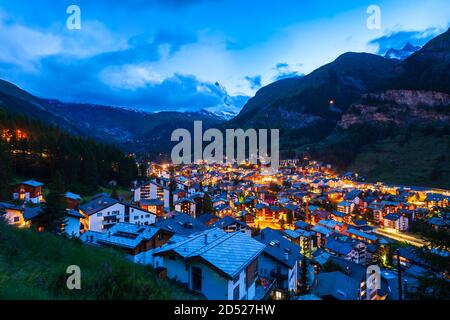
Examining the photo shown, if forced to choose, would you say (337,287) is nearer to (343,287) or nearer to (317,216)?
(343,287)

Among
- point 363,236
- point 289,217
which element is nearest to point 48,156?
point 289,217

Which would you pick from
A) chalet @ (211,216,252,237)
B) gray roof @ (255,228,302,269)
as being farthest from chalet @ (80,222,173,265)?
chalet @ (211,216,252,237)

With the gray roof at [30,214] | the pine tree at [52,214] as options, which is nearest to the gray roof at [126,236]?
the pine tree at [52,214]

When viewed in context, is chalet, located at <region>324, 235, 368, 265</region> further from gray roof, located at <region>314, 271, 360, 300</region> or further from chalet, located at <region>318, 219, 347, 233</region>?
gray roof, located at <region>314, 271, 360, 300</region>

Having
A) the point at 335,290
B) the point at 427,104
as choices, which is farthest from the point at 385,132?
the point at 335,290

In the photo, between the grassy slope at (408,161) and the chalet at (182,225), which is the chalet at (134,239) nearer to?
the chalet at (182,225)
